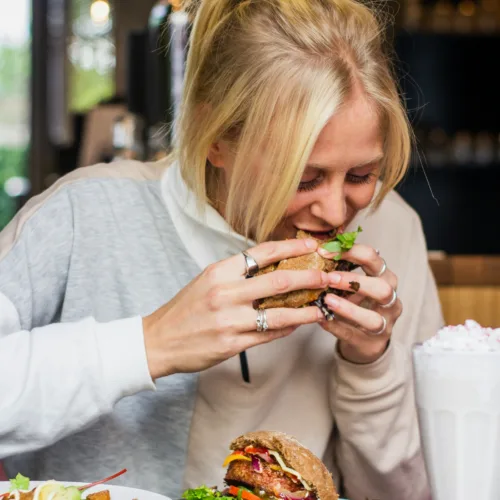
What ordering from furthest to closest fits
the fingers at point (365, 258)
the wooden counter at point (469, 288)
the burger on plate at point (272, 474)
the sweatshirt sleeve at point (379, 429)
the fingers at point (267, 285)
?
the wooden counter at point (469, 288), the sweatshirt sleeve at point (379, 429), the fingers at point (365, 258), the fingers at point (267, 285), the burger on plate at point (272, 474)

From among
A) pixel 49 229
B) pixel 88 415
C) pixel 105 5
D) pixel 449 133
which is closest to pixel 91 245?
pixel 49 229

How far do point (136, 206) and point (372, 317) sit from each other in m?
0.60

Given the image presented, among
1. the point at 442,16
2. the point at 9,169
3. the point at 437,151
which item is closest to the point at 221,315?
the point at 437,151

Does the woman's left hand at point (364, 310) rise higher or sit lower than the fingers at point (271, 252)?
lower

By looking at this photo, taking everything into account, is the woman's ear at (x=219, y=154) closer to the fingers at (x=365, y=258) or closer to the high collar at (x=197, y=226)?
the high collar at (x=197, y=226)

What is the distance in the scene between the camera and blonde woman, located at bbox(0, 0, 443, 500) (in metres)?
1.24

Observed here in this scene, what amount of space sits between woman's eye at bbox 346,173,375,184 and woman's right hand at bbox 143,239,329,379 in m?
0.22

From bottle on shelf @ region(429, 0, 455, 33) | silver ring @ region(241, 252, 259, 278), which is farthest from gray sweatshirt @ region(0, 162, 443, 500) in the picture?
bottle on shelf @ region(429, 0, 455, 33)

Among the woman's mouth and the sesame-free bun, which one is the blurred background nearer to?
the woman's mouth

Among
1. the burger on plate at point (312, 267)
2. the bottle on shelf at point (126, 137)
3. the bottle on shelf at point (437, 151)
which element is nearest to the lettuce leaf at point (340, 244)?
the burger on plate at point (312, 267)

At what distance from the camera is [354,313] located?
128 centimetres

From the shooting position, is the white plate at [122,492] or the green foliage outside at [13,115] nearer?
the white plate at [122,492]

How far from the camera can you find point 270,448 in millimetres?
1095

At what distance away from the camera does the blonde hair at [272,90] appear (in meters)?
1.35
